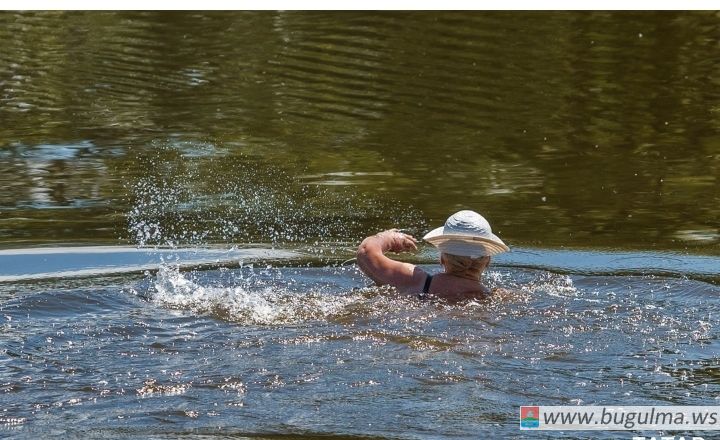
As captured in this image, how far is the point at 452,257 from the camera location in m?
7.82

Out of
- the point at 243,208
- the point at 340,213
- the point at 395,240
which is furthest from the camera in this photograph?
the point at 243,208

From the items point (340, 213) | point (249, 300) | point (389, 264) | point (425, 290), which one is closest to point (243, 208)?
point (340, 213)

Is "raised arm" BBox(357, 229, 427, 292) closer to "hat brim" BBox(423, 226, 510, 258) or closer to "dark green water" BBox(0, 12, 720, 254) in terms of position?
→ "hat brim" BBox(423, 226, 510, 258)

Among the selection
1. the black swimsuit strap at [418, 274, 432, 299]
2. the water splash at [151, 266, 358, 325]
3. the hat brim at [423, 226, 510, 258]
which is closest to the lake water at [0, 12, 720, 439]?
the water splash at [151, 266, 358, 325]

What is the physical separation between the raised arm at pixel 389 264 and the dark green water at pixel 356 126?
6.49 ft

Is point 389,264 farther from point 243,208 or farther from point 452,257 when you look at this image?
point 243,208

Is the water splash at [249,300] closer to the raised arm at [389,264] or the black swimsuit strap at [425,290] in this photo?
Answer: the raised arm at [389,264]

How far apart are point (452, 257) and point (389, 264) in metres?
0.44

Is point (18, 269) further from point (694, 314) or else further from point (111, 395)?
point (694, 314)

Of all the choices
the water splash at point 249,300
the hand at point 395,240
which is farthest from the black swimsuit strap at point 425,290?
the water splash at point 249,300

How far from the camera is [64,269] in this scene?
29.7ft

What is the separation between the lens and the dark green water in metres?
10.7

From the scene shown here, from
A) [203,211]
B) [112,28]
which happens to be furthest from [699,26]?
[203,211]

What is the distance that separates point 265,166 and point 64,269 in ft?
12.3
